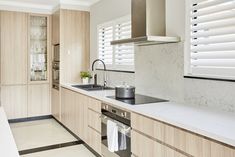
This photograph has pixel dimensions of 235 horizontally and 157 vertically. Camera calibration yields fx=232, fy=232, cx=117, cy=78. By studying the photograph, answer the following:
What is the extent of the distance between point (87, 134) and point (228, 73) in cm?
219

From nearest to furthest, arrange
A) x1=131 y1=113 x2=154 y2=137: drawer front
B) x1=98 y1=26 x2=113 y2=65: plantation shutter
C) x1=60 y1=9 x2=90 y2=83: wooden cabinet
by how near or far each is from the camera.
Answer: x1=131 y1=113 x2=154 y2=137: drawer front → x1=98 y1=26 x2=113 y2=65: plantation shutter → x1=60 y1=9 x2=90 y2=83: wooden cabinet

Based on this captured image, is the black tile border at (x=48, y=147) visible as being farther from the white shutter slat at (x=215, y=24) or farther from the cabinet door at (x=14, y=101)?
the white shutter slat at (x=215, y=24)

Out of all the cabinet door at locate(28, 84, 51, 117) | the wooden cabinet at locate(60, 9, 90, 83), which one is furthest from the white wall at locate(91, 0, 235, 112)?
the cabinet door at locate(28, 84, 51, 117)

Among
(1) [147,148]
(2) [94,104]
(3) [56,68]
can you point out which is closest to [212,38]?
(1) [147,148]

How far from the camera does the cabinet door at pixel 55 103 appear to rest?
4910mm

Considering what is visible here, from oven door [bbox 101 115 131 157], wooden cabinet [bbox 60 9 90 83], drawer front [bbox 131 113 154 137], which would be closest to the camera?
drawer front [bbox 131 113 154 137]

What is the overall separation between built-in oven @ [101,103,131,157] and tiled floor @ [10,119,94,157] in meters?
0.59

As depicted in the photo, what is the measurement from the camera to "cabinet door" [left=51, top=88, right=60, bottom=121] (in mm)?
4910

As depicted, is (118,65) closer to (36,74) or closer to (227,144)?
(36,74)

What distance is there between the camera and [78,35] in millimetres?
4973

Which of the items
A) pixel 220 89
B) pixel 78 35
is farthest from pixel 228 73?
pixel 78 35

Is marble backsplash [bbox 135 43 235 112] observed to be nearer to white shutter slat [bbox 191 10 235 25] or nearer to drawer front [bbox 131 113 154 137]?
white shutter slat [bbox 191 10 235 25]

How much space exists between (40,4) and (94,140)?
10.9ft

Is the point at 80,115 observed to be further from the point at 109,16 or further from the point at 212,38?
the point at 212,38
